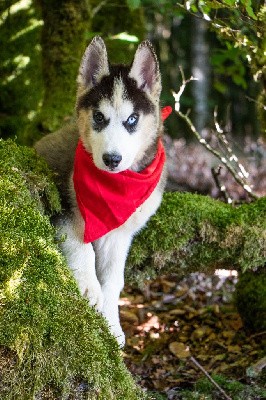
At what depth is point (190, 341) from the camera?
5.16 meters

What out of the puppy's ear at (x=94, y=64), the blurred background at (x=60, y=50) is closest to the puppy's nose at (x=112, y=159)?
the puppy's ear at (x=94, y=64)

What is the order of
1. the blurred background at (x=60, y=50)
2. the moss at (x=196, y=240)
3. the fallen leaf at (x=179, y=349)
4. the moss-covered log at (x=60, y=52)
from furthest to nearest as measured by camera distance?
the moss-covered log at (x=60, y=52) < the blurred background at (x=60, y=50) < the fallen leaf at (x=179, y=349) < the moss at (x=196, y=240)

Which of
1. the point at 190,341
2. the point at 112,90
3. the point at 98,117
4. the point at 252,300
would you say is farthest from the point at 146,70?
the point at 190,341

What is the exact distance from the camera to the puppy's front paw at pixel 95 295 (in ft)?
12.2

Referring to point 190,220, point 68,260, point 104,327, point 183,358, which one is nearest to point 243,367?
point 183,358

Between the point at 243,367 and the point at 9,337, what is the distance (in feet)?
8.43

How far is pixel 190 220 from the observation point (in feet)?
14.5

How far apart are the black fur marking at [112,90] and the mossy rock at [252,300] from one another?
73.8 inches

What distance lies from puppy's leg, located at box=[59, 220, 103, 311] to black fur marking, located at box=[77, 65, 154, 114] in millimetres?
774

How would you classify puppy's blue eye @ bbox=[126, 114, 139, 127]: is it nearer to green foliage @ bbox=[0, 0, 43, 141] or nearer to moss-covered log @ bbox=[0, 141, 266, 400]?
moss-covered log @ bbox=[0, 141, 266, 400]

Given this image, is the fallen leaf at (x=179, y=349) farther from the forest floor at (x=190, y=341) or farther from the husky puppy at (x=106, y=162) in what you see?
the husky puppy at (x=106, y=162)

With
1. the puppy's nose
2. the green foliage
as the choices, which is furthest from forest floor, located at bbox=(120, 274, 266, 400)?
the green foliage

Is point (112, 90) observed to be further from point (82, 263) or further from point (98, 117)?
point (82, 263)

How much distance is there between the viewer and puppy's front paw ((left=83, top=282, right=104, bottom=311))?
373cm
